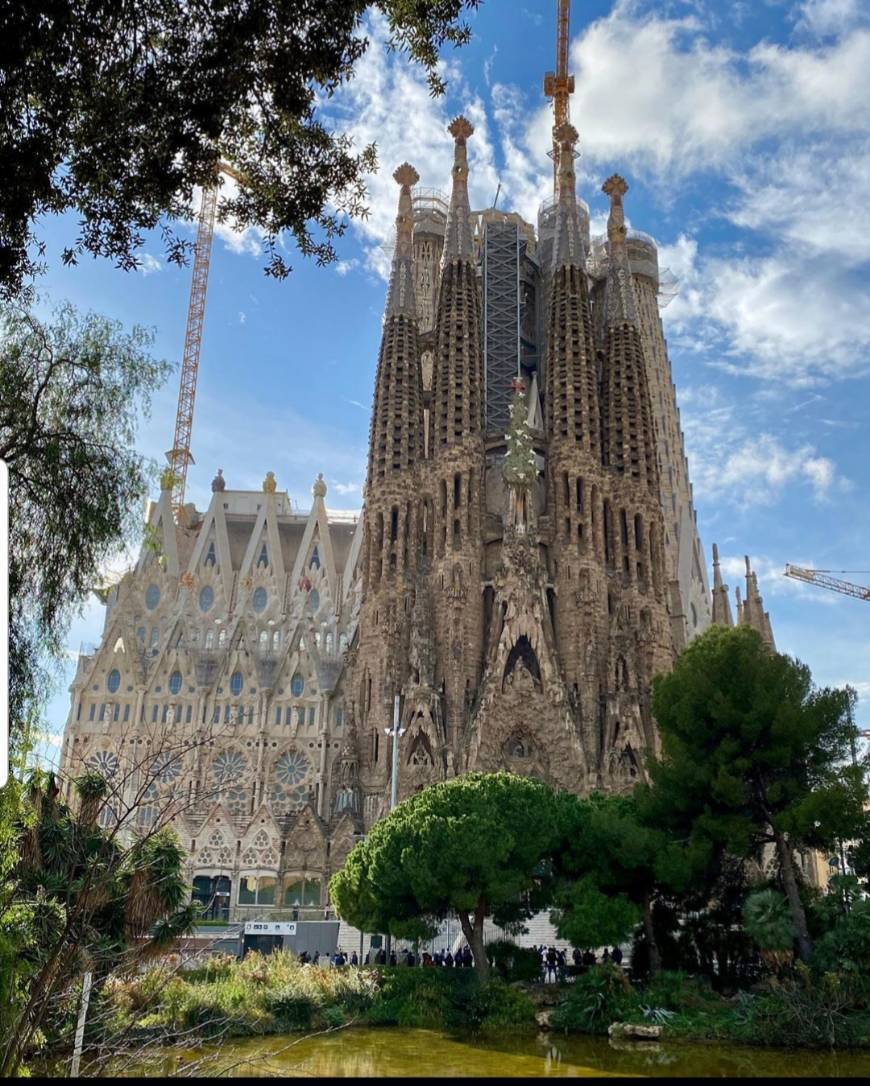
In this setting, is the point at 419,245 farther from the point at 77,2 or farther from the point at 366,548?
the point at 77,2

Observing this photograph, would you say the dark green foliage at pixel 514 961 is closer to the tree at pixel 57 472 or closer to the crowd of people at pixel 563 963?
the crowd of people at pixel 563 963

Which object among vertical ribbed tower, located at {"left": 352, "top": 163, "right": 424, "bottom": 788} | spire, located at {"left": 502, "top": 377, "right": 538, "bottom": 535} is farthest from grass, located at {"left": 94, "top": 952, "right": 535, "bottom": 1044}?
spire, located at {"left": 502, "top": 377, "right": 538, "bottom": 535}

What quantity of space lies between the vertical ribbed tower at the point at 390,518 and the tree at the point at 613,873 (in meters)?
14.9

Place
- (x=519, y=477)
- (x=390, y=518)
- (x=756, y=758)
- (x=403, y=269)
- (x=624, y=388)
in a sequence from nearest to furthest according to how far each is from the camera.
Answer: (x=756, y=758) < (x=519, y=477) < (x=390, y=518) < (x=624, y=388) < (x=403, y=269)

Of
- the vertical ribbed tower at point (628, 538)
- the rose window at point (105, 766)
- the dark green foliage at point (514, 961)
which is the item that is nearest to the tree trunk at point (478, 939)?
the dark green foliage at point (514, 961)

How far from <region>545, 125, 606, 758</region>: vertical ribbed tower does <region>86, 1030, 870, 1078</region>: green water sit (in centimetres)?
1928

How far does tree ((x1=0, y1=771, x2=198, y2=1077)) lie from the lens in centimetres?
663

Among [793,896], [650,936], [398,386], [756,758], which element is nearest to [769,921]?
[793,896]

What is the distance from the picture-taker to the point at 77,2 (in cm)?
694

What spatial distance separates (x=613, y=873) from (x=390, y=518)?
21580 millimetres

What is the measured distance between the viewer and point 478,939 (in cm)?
2175

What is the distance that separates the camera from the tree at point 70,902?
6633 mm

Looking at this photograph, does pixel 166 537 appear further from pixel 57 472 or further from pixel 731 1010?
pixel 57 472

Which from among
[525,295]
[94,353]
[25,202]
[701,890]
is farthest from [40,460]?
[525,295]
